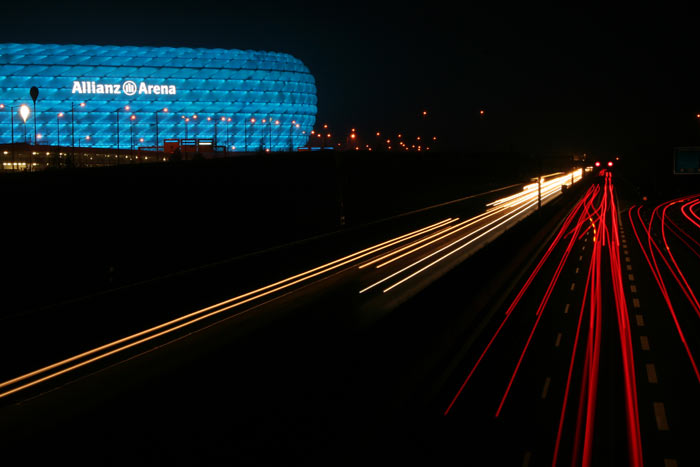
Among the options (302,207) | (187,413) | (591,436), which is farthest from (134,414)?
(302,207)

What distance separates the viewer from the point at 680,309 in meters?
16.9

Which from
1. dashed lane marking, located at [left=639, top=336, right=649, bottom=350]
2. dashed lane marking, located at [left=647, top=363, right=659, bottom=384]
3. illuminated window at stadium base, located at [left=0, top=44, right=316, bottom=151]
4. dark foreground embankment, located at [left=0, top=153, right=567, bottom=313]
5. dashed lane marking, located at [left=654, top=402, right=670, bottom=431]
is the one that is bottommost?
dashed lane marking, located at [left=647, top=363, right=659, bottom=384]

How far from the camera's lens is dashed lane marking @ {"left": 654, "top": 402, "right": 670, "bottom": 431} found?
9156mm

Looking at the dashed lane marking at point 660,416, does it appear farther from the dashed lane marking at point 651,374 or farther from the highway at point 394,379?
the dashed lane marking at point 651,374

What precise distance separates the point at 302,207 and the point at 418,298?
21994 mm

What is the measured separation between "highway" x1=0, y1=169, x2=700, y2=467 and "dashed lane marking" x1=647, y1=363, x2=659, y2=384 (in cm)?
3

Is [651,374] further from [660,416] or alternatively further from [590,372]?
[660,416]

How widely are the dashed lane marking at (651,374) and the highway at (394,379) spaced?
3cm

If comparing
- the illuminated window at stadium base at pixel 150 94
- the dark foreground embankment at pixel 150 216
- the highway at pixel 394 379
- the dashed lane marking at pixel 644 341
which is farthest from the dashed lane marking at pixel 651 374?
the illuminated window at stadium base at pixel 150 94

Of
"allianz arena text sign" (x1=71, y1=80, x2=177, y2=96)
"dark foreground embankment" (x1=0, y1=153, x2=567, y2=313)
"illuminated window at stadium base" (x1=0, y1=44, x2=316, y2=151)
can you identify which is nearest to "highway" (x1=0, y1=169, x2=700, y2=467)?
"dark foreground embankment" (x1=0, y1=153, x2=567, y2=313)

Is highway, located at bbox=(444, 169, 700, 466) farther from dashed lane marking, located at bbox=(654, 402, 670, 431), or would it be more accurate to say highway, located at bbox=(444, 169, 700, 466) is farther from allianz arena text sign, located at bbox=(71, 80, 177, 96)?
allianz arena text sign, located at bbox=(71, 80, 177, 96)

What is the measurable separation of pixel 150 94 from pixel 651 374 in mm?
83940

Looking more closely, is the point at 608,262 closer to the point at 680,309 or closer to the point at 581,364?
the point at 680,309

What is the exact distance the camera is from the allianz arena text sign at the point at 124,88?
82.7 metres
